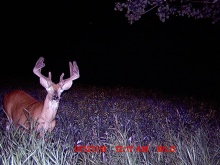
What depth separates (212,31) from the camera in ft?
83.3

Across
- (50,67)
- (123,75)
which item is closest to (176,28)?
(123,75)

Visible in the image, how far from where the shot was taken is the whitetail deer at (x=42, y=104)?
6.20 metres

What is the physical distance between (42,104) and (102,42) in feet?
72.3

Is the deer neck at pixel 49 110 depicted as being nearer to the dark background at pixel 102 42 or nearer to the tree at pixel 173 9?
the tree at pixel 173 9

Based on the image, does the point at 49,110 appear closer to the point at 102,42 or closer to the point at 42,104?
the point at 42,104

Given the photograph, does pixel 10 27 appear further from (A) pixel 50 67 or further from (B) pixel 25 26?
(A) pixel 50 67

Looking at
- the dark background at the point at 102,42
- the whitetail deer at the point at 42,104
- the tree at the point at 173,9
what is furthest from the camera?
the dark background at the point at 102,42

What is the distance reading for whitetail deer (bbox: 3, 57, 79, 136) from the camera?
620 cm

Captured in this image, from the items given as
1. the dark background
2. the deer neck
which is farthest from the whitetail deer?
the dark background

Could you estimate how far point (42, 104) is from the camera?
6.68 meters

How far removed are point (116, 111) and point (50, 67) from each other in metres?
18.3

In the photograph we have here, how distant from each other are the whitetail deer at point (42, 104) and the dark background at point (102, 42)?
16.0 metres

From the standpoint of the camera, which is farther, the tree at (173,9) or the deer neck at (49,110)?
the deer neck at (49,110)

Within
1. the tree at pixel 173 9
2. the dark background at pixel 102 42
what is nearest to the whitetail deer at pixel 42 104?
the tree at pixel 173 9
